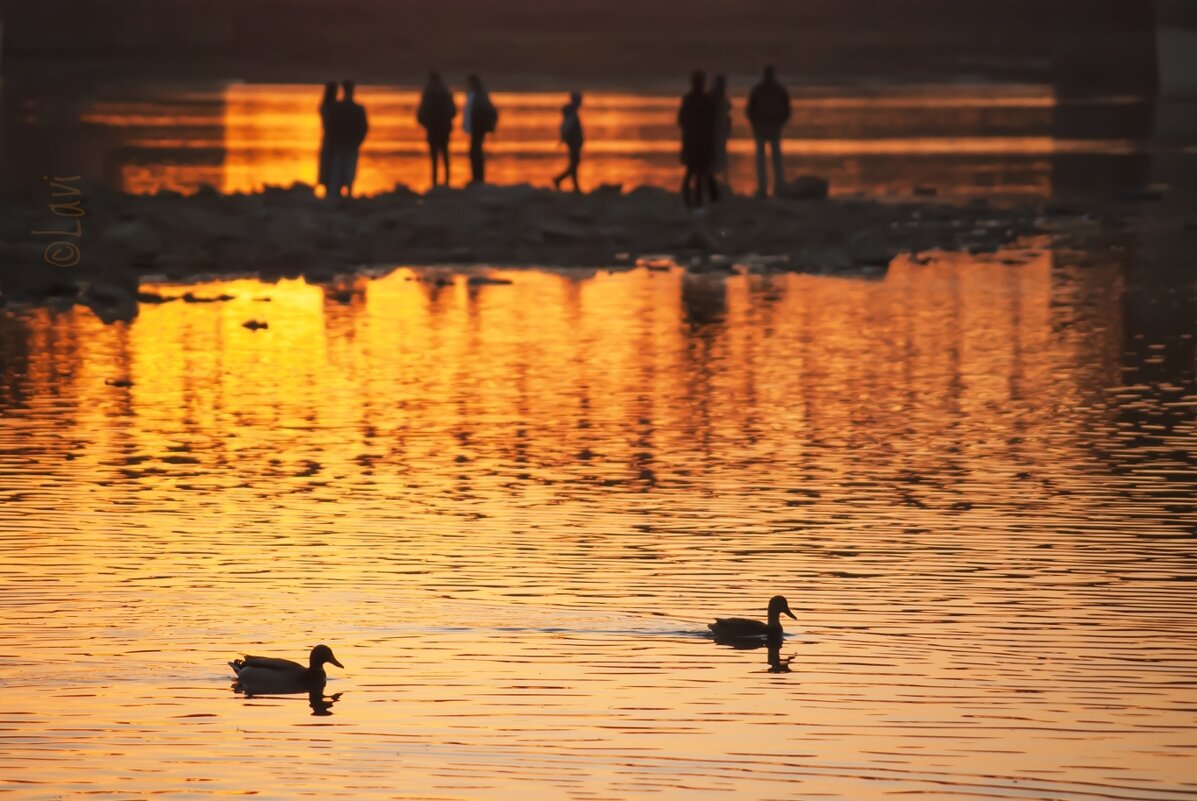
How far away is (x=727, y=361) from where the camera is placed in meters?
23.1

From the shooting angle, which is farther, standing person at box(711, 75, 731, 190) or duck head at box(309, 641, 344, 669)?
standing person at box(711, 75, 731, 190)

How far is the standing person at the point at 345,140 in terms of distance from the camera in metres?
35.9

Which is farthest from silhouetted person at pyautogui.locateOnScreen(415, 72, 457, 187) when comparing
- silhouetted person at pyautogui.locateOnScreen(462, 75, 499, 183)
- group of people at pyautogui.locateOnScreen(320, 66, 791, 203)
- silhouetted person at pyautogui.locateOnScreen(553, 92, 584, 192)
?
silhouetted person at pyautogui.locateOnScreen(553, 92, 584, 192)

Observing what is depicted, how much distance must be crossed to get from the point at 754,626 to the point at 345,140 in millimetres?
24363

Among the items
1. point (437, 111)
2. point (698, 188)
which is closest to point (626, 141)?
point (437, 111)

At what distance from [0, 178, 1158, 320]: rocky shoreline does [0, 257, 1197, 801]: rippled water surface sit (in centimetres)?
549

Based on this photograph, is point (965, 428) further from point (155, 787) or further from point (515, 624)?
point (155, 787)

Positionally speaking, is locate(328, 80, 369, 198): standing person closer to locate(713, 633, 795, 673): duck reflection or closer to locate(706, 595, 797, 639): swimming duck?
locate(706, 595, 797, 639): swimming duck

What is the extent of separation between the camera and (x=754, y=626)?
41.2ft

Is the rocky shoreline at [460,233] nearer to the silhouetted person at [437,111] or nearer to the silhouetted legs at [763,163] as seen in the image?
the silhouetted legs at [763,163]

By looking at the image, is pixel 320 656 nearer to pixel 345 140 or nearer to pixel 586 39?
pixel 345 140

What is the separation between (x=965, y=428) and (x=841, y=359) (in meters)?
3.84

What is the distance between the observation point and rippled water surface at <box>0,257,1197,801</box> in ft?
36.2

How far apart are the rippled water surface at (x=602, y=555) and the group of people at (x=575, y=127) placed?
30.3 feet
